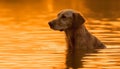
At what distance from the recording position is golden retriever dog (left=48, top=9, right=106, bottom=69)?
1332 cm

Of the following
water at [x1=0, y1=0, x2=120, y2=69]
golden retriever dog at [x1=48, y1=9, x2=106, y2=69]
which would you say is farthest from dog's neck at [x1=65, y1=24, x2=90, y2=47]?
water at [x1=0, y1=0, x2=120, y2=69]

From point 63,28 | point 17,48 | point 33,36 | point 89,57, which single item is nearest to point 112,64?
point 89,57

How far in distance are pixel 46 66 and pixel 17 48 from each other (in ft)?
8.19

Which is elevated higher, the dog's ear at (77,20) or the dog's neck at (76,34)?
the dog's ear at (77,20)

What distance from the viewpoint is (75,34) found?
44.6 ft

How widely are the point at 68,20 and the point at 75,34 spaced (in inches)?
13.8

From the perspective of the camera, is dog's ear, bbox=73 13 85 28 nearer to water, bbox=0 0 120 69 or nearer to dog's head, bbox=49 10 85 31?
dog's head, bbox=49 10 85 31

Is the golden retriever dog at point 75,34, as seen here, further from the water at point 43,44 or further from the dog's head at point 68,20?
the water at point 43,44

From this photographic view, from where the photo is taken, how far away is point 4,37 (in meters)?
15.8

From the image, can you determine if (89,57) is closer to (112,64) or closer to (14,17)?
(112,64)

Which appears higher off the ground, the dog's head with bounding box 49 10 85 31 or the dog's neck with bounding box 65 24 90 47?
the dog's head with bounding box 49 10 85 31

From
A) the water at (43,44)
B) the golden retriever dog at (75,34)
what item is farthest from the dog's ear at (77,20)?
the water at (43,44)

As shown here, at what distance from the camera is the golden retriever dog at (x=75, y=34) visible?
13320mm

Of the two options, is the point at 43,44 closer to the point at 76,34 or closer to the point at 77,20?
the point at 76,34
